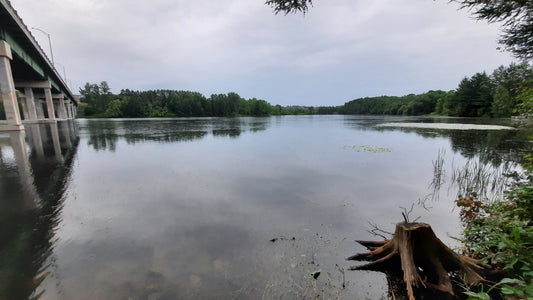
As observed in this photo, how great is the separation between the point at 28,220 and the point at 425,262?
871 cm

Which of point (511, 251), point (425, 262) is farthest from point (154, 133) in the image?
point (511, 251)

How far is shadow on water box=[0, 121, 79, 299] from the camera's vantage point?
11.9 ft

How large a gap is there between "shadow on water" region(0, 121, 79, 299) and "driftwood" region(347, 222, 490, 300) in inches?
214

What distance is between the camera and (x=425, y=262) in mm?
3846

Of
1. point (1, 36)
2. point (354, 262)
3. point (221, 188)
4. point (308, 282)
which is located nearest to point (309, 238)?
point (354, 262)

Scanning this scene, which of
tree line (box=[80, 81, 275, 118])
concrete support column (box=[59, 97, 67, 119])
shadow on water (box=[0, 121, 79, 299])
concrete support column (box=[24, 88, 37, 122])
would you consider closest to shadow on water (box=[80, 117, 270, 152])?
shadow on water (box=[0, 121, 79, 299])

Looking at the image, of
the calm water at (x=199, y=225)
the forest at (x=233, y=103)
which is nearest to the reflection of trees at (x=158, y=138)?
the calm water at (x=199, y=225)

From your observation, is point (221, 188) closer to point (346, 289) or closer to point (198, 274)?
point (198, 274)

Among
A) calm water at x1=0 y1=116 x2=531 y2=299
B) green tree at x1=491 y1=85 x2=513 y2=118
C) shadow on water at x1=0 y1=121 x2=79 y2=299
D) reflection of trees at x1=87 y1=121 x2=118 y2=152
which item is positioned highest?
green tree at x1=491 y1=85 x2=513 y2=118

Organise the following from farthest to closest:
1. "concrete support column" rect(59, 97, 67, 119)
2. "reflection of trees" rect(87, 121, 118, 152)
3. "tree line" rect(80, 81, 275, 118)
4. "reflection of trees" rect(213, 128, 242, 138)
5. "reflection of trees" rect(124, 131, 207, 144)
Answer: "tree line" rect(80, 81, 275, 118), "concrete support column" rect(59, 97, 67, 119), "reflection of trees" rect(213, 128, 242, 138), "reflection of trees" rect(124, 131, 207, 144), "reflection of trees" rect(87, 121, 118, 152)

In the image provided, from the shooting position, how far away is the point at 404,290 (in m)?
3.59

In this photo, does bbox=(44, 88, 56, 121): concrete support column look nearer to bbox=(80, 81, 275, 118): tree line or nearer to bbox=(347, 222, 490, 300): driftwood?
bbox=(347, 222, 490, 300): driftwood

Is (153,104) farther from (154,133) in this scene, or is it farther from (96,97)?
(154,133)

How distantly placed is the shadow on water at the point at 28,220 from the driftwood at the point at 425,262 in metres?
5.44
